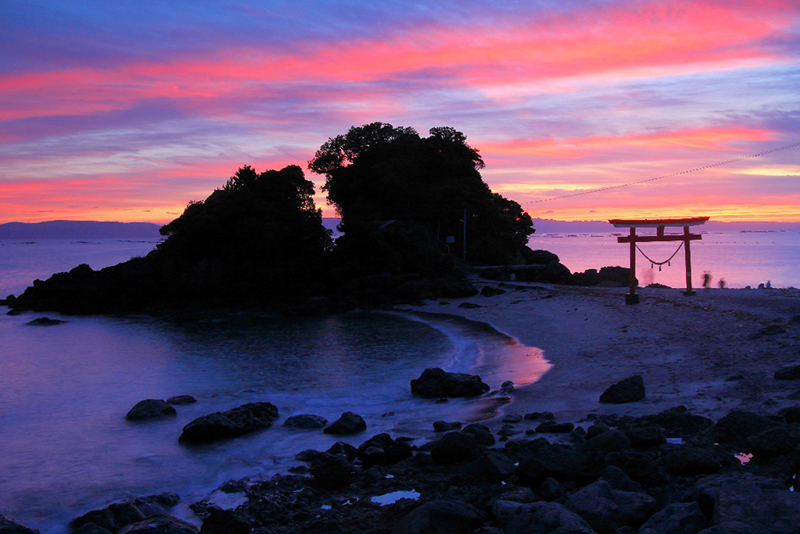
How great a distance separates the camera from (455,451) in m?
8.20

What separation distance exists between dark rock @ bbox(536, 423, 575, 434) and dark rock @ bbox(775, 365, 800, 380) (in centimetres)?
383

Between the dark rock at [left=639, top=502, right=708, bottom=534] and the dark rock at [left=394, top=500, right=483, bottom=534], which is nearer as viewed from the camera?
the dark rock at [left=639, top=502, right=708, bottom=534]

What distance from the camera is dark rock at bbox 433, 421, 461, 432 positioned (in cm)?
1032

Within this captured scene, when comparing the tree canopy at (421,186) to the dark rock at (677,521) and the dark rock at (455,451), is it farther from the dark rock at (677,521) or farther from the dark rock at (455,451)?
the dark rock at (677,521)

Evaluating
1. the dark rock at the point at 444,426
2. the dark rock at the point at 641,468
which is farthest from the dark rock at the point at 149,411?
the dark rock at the point at 641,468

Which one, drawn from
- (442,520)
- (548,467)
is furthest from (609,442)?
(442,520)

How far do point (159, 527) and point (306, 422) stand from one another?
4.93 meters

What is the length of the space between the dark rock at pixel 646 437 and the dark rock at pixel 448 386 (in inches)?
220

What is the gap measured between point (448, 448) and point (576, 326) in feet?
47.4

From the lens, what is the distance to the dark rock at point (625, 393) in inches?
417

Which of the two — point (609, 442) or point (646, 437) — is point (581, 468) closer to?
point (609, 442)

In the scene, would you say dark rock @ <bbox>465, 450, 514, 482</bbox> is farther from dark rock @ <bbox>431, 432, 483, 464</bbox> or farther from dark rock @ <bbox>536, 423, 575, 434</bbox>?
dark rock @ <bbox>536, 423, 575, 434</bbox>

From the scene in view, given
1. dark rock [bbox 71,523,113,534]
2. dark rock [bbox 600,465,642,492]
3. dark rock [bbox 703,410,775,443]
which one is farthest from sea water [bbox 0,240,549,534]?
dark rock [bbox 600,465,642,492]

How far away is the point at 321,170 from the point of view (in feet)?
169
